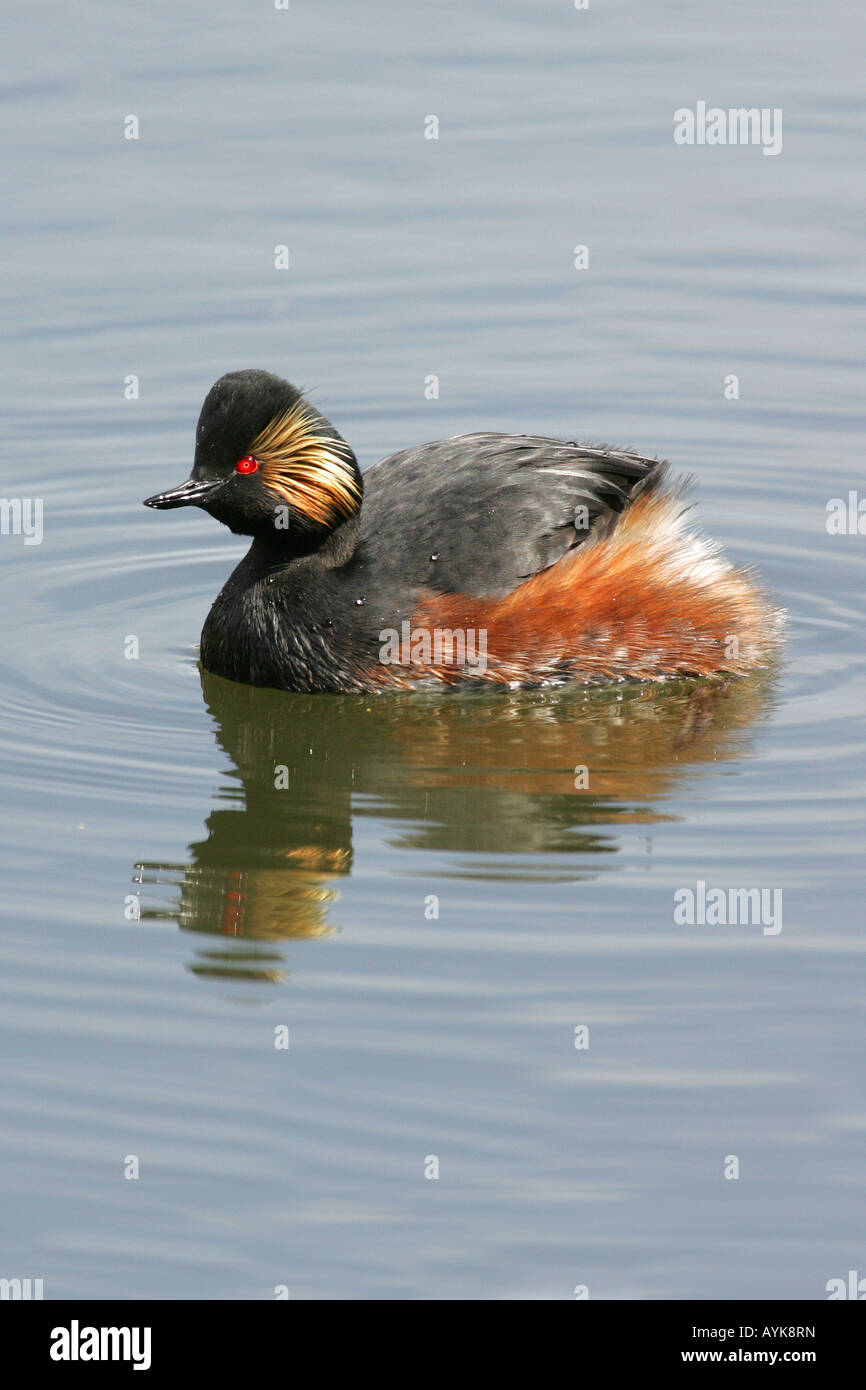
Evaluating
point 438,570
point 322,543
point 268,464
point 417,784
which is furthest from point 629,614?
point 268,464

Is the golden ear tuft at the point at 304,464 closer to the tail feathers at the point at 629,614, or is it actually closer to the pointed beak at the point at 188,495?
the pointed beak at the point at 188,495

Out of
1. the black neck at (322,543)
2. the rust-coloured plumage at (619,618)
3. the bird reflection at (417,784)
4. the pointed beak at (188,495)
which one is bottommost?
the bird reflection at (417,784)

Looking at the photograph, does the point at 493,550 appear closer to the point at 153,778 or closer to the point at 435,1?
the point at 153,778

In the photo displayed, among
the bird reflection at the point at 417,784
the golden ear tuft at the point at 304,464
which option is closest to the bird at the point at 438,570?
the golden ear tuft at the point at 304,464

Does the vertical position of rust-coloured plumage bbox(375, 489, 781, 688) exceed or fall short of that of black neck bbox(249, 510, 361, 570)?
it falls short

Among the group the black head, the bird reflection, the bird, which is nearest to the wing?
the bird

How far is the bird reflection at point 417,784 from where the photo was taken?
27.9 feet

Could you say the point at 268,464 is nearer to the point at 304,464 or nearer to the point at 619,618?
the point at 304,464

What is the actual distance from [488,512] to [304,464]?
0.86 metres

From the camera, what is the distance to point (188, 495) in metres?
10.3

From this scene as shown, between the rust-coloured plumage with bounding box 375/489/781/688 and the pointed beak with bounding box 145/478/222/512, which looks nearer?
the pointed beak with bounding box 145/478/222/512

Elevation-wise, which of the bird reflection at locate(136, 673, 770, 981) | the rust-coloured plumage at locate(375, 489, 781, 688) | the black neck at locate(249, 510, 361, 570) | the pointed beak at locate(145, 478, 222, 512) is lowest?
the bird reflection at locate(136, 673, 770, 981)

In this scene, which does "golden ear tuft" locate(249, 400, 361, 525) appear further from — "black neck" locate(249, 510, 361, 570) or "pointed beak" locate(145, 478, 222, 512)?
"pointed beak" locate(145, 478, 222, 512)

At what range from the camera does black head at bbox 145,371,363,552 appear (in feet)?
33.6
